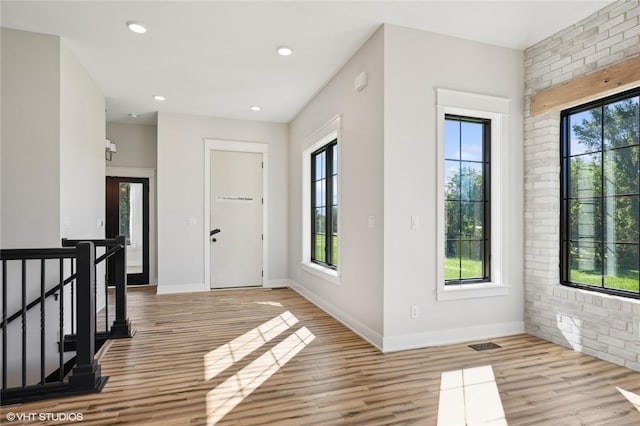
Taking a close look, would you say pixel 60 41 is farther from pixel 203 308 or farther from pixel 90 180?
pixel 203 308

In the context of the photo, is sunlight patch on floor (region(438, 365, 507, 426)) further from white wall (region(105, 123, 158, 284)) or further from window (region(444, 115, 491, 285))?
white wall (region(105, 123, 158, 284))

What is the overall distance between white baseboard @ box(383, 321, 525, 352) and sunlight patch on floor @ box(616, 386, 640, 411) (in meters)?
1.12

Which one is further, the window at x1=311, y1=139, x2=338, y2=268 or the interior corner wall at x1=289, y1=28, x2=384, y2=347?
the window at x1=311, y1=139, x2=338, y2=268

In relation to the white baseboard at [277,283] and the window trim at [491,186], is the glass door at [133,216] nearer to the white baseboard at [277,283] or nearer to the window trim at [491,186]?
the white baseboard at [277,283]

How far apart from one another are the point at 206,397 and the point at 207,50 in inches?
126

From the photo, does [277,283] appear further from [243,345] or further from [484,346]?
[484,346]

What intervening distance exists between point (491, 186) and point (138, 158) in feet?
19.1

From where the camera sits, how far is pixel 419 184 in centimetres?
327

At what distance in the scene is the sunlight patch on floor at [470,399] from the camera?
6.78 ft

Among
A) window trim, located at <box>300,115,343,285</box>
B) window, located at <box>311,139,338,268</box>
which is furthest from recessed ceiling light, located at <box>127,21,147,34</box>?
window, located at <box>311,139,338,268</box>

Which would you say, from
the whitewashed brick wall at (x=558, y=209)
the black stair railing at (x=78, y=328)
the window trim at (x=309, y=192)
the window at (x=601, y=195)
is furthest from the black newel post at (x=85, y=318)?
the window at (x=601, y=195)

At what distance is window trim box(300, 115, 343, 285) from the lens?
4.12 metres

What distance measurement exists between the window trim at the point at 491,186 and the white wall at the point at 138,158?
5169mm

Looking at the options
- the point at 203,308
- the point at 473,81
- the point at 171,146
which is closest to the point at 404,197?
the point at 473,81
